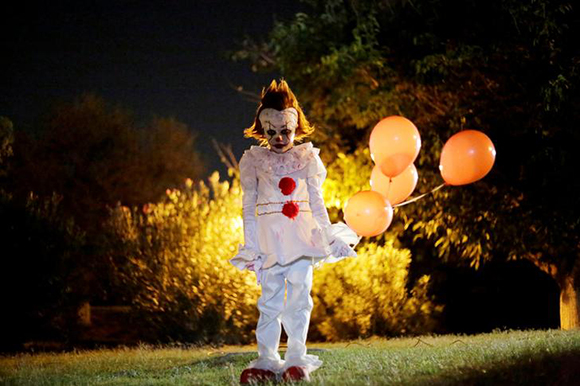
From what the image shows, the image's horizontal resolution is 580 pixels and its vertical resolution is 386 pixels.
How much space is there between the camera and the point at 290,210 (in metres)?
5.25

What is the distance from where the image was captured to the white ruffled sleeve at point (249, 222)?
5250 mm

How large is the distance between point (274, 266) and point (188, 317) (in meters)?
5.25

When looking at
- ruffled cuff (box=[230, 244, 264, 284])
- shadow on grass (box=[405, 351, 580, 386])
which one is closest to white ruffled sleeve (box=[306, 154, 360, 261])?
ruffled cuff (box=[230, 244, 264, 284])

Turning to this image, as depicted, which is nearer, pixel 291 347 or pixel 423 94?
pixel 291 347

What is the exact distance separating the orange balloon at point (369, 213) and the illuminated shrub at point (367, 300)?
2.45 m

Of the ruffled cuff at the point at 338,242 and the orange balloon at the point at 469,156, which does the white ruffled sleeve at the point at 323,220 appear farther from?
the orange balloon at the point at 469,156

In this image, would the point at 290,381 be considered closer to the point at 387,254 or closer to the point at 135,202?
the point at 387,254

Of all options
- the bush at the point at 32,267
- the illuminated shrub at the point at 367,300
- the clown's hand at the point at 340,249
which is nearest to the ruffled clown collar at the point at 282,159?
the clown's hand at the point at 340,249

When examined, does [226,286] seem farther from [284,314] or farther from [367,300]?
[284,314]

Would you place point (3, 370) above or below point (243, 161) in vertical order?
below

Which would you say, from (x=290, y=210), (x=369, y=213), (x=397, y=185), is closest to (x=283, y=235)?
(x=290, y=210)

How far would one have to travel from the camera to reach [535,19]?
874cm

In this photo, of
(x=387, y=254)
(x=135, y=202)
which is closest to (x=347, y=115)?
(x=387, y=254)

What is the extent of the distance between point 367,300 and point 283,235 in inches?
212
